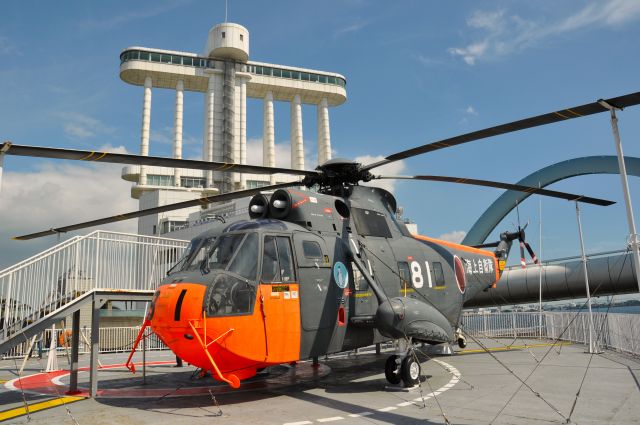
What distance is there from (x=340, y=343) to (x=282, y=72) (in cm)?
7122

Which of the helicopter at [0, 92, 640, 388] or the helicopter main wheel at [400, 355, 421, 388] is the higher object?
the helicopter at [0, 92, 640, 388]

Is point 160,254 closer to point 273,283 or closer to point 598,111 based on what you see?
point 273,283

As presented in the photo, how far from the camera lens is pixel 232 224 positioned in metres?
10.4

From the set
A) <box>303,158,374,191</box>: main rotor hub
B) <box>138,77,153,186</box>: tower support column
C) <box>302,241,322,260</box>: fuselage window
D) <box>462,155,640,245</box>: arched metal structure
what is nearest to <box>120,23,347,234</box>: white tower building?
<box>138,77,153,186</box>: tower support column

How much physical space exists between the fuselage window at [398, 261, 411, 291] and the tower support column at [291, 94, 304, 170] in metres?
60.9

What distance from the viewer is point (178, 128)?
67188 millimetres

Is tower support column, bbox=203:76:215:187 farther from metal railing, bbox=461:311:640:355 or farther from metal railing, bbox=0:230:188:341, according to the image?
metal railing, bbox=0:230:188:341

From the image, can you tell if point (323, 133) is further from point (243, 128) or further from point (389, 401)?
point (389, 401)

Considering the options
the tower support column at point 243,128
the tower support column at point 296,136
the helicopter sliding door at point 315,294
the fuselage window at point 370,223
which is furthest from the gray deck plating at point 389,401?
the tower support column at point 296,136

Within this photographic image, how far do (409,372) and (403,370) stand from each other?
14 centimetres

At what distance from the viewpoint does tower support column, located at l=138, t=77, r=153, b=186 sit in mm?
64688

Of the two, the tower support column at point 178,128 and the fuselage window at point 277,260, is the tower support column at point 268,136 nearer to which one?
the tower support column at point 178,128

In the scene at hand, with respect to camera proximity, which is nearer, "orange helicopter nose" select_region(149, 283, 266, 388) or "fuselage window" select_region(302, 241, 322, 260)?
"orange helicopter nose" select_region(149, 283, 266, 388)

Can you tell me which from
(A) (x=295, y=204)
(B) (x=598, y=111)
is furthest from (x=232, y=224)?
(B) (x=598, y=111)
